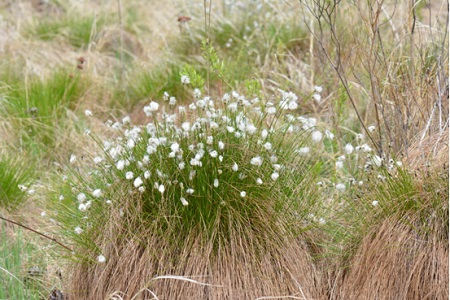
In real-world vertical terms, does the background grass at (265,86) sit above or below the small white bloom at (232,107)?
below

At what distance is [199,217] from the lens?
123 inches

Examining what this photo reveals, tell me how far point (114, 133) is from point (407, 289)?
2.73 meters

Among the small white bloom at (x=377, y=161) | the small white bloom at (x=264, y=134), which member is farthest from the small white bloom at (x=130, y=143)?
the small white bloom at (x=377, y=161)

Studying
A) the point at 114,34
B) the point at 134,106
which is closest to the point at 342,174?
the point at 134,106

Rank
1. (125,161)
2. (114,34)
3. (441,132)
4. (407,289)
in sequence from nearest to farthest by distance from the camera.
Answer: (407,289) < (125,161) < (441,132) < (114,34)

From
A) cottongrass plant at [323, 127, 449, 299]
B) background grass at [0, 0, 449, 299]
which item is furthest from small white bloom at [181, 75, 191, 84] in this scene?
cottongrass plant at [323, 127, 449, 299]

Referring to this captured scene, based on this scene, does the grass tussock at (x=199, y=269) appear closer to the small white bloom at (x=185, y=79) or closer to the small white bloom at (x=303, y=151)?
the small white bloom at (x=303, y=151)

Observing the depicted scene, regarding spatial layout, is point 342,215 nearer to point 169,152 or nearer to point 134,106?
point 169,152

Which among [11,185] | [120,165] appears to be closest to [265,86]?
[11,185]

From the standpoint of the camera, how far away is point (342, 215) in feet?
10.8

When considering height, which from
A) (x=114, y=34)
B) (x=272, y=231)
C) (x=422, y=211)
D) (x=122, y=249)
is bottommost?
(x=114, y=34)

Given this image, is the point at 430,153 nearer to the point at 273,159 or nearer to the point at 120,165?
the point at 273,159

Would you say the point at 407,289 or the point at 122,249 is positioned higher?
the point at 407,289

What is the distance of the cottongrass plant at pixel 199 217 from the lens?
119 inches
